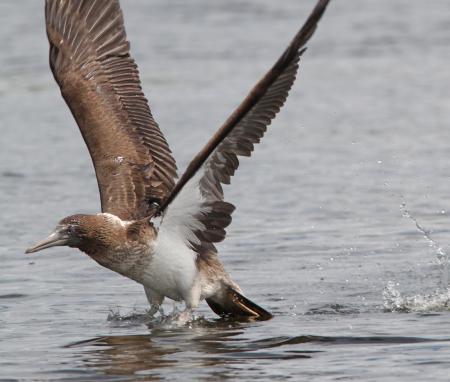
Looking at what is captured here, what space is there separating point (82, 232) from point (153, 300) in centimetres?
67

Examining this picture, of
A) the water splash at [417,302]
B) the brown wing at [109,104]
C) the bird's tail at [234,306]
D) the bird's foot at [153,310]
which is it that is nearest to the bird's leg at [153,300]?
the bird's foot at [153,310]

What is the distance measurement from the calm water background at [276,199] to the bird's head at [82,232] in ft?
1.69

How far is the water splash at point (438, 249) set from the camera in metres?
9.32

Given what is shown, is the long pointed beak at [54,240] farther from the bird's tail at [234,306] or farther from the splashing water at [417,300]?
the splashing water at [417,300]

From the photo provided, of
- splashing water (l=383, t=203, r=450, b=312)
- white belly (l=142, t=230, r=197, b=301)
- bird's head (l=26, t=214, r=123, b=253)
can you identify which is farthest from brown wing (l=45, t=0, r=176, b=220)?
splashing water (l=383, t=203, r=450, b=312)

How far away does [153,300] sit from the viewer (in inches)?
340

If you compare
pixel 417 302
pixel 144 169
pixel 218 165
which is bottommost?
pixel 417 302

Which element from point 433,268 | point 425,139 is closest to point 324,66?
point 425,139

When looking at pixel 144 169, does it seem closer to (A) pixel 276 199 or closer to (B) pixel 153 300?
(B) pixel 153 300

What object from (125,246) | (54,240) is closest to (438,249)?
(125,246)

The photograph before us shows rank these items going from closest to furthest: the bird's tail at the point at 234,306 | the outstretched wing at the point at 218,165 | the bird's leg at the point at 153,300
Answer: the outstretched wing at the point at 218,165 → the bird's tail at the point at 234,306 → the bird's leg at the point at 153,300

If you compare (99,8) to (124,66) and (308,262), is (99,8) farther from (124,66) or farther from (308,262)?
(308,262)

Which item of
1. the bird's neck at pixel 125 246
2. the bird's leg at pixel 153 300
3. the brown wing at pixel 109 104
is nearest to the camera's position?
the bird's neck at pixel 125 246

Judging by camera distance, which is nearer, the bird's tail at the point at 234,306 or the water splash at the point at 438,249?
the bird's tail at the point at 234,306
